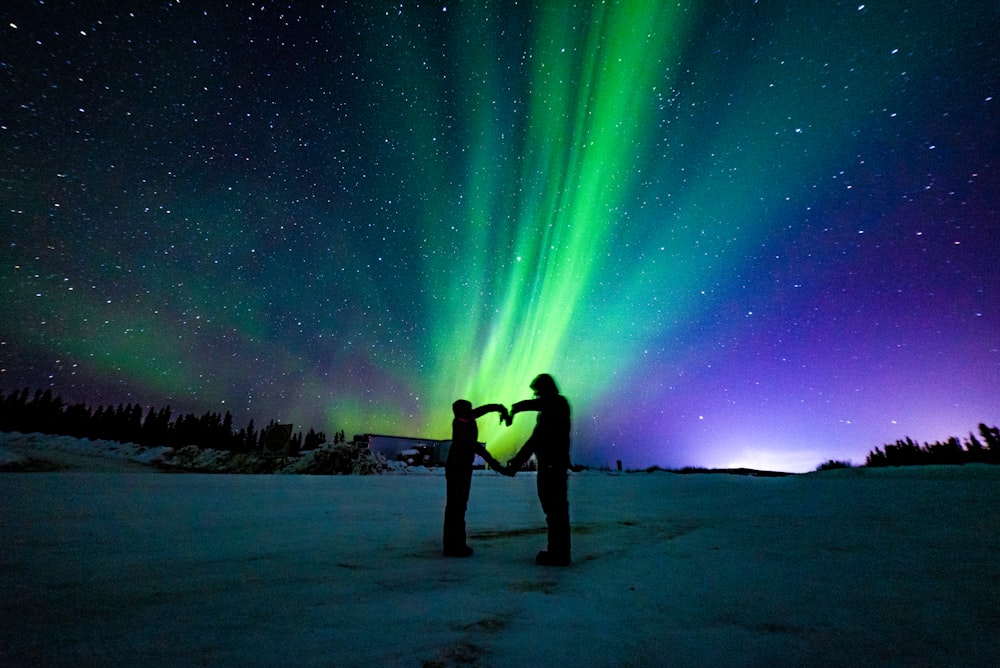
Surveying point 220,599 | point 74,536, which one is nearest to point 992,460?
point 220,599

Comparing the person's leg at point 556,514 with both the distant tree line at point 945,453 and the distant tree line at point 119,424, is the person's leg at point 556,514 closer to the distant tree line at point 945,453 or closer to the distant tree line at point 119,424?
the distant tree line at point 945,453

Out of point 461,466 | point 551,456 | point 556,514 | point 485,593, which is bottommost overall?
point 485,593

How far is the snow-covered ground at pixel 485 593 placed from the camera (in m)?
1.73

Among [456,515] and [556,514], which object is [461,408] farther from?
[556,514]

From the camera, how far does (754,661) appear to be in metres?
1.70

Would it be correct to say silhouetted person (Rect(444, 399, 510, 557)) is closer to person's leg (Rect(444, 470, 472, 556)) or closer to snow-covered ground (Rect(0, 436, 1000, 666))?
person's leg (Rect(444, 470, 472, 556))

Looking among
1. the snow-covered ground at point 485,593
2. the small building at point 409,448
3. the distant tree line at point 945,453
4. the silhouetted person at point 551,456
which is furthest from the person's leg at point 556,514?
the small building at point 409,448

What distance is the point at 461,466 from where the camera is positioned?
13.9ft

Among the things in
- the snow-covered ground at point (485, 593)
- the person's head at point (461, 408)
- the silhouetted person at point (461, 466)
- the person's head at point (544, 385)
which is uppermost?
the person's head at point (544, 385)

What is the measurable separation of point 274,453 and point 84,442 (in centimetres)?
1253

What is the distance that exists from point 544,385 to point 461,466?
4.02ft

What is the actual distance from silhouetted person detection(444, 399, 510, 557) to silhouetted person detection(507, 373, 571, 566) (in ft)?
1.20

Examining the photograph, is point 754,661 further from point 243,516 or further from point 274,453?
point 274,453

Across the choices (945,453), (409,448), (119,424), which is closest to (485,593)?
(945,453)
